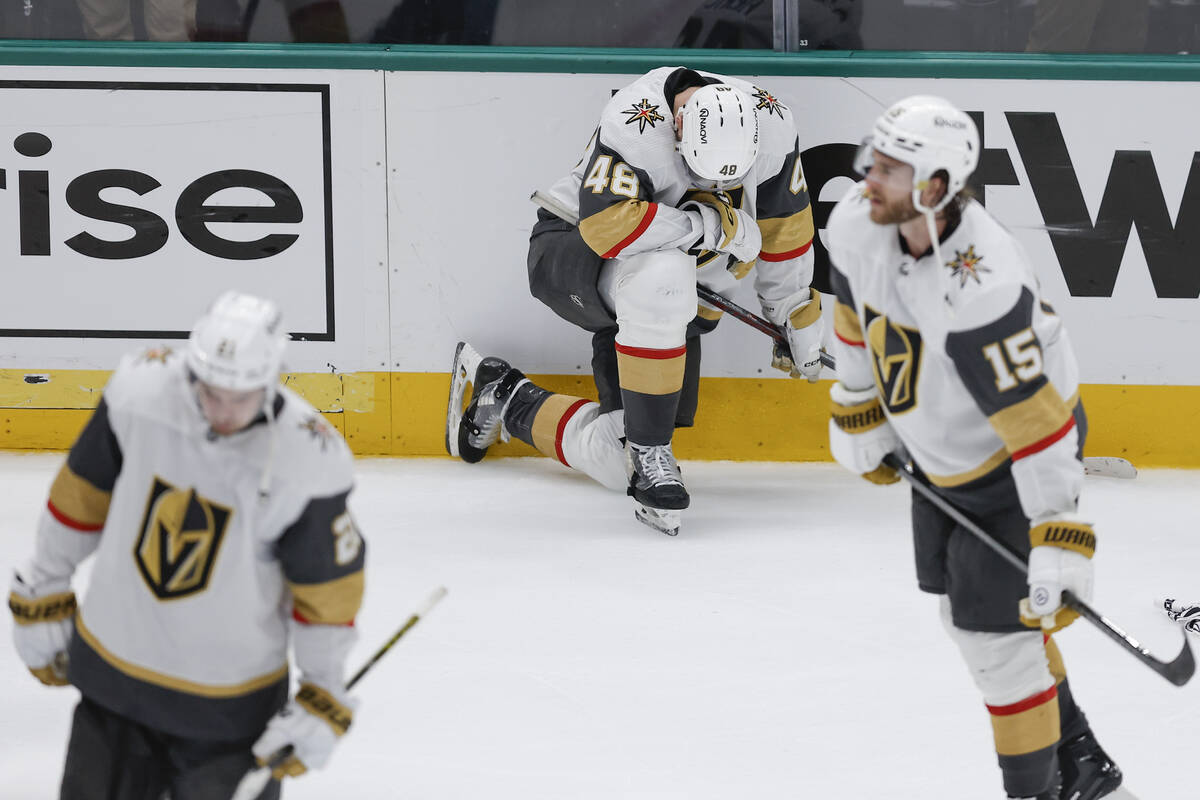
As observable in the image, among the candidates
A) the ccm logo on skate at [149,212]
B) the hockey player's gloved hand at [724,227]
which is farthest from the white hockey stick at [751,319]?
the ccm logo on skate at [149,212]

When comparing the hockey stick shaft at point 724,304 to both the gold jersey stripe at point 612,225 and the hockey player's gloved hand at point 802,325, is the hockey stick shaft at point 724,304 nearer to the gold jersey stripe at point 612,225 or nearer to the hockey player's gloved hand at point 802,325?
the hockey player's gloved hand at point 802,325

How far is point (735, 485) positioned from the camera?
157 inches

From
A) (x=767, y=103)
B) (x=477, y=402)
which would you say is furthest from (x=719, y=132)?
(x=477, y=402)

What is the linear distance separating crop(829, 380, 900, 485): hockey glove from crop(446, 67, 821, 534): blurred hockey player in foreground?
1.23m

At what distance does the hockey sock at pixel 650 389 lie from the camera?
3.53 metres

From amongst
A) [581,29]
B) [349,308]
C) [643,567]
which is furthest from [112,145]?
[643,567]

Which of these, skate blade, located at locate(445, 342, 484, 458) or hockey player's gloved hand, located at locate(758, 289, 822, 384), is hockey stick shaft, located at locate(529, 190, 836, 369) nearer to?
hockey player's gloved hand, located at locate(758, 289, 822, 384)

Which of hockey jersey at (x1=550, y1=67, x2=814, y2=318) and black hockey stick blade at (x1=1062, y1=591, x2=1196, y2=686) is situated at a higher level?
hockey jersey at (x1=550, y1=67, x2=814, y2=318)

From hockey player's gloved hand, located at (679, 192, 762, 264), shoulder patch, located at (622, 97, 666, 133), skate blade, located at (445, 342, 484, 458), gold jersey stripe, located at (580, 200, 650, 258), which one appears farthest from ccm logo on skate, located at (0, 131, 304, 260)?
hockey player's gloved hand, located at (679, 192, 762, 264)

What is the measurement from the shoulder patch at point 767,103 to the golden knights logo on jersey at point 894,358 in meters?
1.69

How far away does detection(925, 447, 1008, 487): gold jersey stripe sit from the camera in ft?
6.53

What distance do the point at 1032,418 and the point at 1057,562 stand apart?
0.20 m

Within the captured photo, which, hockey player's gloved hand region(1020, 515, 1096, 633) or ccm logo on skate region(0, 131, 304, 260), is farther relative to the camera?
ccm logo on skate region(0, 131, 304, 260)

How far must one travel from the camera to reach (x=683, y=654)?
2.83m
